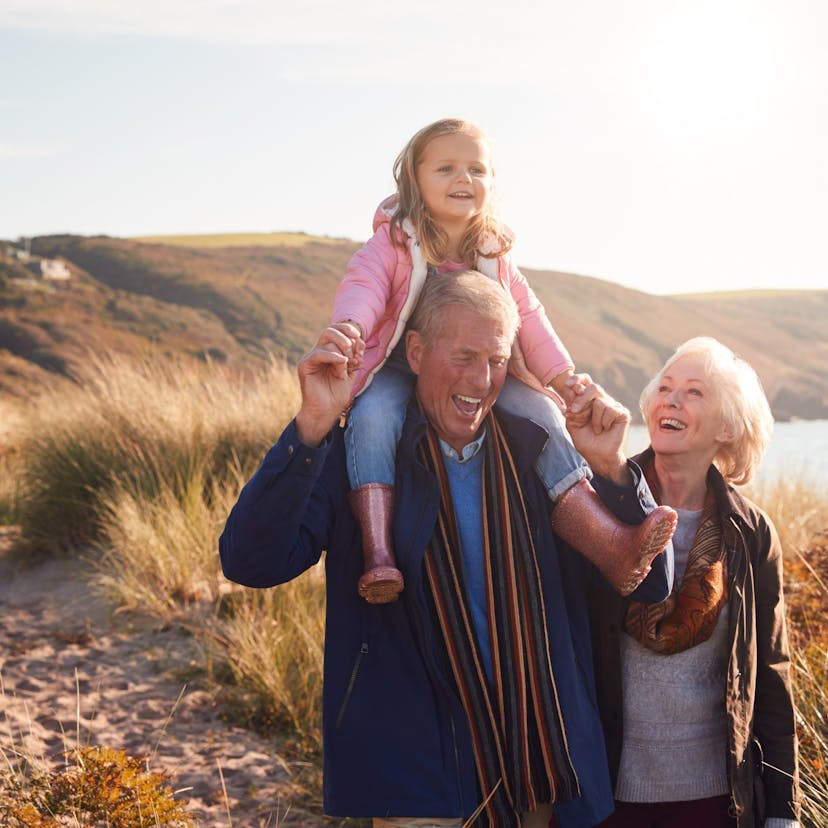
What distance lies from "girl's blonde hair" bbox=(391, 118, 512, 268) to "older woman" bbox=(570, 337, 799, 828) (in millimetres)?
663

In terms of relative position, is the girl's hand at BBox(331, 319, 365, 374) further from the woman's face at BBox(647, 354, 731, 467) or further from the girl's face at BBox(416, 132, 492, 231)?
the woman's face at BBox(647, 354, 731, 467)

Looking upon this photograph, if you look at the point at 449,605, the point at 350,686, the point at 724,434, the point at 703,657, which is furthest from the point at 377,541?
the point at 724,434

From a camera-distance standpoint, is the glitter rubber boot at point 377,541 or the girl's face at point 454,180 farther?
the girl's face at point 454,180

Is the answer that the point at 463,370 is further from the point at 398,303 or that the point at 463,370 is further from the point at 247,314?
the point at 247,314

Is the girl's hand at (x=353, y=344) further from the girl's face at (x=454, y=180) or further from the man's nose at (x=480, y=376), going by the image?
the girl's face at (x=454, y=180)

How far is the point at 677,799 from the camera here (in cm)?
291

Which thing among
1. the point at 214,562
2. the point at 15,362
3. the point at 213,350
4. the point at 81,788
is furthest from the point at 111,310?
the point at 81,788

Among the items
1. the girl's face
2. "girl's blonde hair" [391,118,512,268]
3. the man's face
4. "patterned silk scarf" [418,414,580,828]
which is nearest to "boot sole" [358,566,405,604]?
"patterned silk scarf" [418,414,580,828]

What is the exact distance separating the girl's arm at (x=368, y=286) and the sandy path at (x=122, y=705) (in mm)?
2369

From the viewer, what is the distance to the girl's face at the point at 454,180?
3.10 metres

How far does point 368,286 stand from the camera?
3.04 metres

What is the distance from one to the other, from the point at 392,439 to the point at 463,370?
29cm

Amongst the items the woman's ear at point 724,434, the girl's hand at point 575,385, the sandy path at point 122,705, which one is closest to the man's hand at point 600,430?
the girl's hand at point 575,385

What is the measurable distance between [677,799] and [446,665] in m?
0.84
